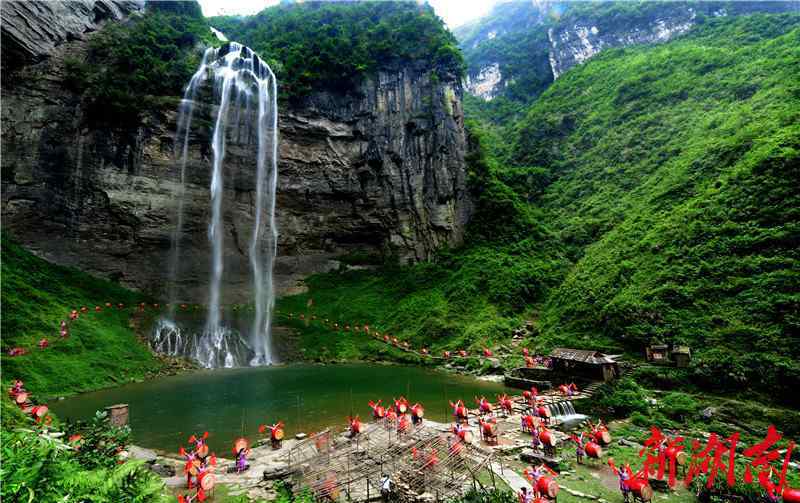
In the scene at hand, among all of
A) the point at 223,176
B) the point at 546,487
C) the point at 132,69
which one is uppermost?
the point at 132,69

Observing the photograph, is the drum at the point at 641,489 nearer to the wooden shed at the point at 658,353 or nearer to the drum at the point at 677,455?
the drum at the point at 677,455

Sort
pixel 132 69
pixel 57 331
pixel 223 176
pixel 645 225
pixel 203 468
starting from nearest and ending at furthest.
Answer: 1. pixel 203 468
2. pixel 57 331
3. pixel 645 225
4. pixel 132 69
5. pixel 223 176

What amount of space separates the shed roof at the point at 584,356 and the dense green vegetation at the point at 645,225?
2.08 m

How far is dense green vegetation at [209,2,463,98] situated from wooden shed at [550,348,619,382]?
36.3 metres

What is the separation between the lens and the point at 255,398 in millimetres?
18516

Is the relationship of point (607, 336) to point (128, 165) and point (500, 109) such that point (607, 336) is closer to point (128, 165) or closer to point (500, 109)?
point (128, 165)

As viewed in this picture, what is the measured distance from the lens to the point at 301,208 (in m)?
40.7

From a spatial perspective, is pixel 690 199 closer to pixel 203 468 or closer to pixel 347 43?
pixel 203 468

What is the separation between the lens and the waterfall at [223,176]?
110ft

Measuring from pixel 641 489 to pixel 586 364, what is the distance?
37.0 ft

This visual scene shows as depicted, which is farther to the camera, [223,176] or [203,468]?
[223,176]

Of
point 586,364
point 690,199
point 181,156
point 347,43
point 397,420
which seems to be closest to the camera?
point 397,420

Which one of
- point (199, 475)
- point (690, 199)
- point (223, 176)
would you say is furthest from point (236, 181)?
point (690, 199)

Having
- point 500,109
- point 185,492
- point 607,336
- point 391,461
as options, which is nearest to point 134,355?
point 185,492
